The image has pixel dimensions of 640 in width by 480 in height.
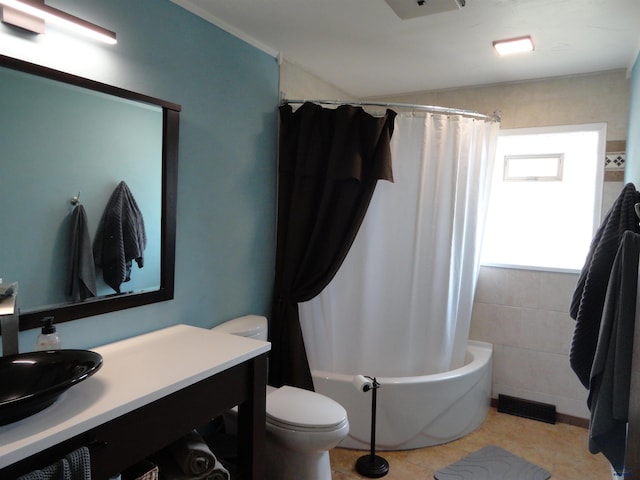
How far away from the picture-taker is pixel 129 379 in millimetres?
1425

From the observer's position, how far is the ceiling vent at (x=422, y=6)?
6.08 feet

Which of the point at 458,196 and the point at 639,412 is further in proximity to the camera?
the point at 458,196

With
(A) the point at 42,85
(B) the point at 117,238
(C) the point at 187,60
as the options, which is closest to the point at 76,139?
(A) the point at 42,85

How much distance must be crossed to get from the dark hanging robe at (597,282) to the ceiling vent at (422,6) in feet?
3.59

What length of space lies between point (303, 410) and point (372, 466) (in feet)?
2.01

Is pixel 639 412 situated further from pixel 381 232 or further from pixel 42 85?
pixel 42 85

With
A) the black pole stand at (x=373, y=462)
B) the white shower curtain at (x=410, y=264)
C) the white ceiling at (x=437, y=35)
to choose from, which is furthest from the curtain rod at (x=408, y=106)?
the black pole stand at (x=373, y=462)

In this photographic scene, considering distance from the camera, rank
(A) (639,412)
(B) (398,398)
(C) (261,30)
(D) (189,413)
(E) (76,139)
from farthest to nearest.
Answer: (B) (398,398), (C) (261,30), (E) (76,139), (D) (189,413), (A) (639,412)

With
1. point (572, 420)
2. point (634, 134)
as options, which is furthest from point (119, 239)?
point (572, 420)

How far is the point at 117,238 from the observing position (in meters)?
1.84

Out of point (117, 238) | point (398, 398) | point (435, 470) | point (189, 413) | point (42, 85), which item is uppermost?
point (42, 85)

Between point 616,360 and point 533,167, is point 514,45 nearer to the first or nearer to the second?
point 533,167

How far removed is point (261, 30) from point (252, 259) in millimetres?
1277

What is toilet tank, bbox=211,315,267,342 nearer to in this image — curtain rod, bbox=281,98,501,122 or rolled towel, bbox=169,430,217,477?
rolled towel, bbox=169,430,217,477
